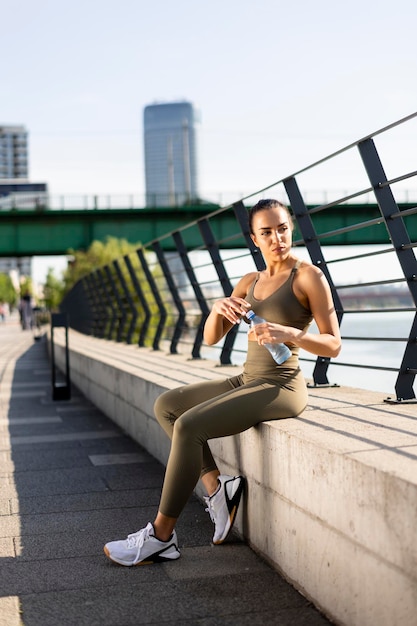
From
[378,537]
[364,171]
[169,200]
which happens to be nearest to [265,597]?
[378,537]

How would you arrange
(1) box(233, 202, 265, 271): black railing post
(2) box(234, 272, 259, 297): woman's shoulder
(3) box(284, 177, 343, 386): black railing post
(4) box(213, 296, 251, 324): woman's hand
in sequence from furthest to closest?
(1) box(233, 202, 265, 271): black railing post < (3) box(284, 177, 343, 386): black railing post < (2) box(234, 272, 259, 297): woman's shoulder < (4) box(213, 296, 251, 324): woman's hand

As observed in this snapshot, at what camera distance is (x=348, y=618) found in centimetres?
338

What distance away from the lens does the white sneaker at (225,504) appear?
4.69m

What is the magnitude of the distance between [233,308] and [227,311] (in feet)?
0.11

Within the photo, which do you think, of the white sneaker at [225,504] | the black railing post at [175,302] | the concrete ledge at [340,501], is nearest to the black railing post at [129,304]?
the black railing post at [175,302]

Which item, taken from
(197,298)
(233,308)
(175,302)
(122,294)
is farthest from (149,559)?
(122,294)

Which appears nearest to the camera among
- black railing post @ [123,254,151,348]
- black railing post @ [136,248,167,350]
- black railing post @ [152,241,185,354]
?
black railing post @ [152,241,185,354]

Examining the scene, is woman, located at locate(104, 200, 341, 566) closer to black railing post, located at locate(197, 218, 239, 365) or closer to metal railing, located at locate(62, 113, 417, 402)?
metal railing, located at locate(62, 113, 417, 402)

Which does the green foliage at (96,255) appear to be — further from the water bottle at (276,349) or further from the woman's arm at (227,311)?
the water bottle at (276,349)

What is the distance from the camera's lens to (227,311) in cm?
459

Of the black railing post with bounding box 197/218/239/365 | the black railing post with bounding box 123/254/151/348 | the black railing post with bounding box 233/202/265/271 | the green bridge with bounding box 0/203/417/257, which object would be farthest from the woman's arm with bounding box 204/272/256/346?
the green bridge with bounding box 0/203/417/257

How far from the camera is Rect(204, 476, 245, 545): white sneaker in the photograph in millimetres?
4691

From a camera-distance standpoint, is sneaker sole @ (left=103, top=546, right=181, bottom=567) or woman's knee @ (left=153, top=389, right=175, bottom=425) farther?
woman's knee @ (left=153, top=389, right=175, bottom=425)

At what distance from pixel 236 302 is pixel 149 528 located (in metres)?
1.11
